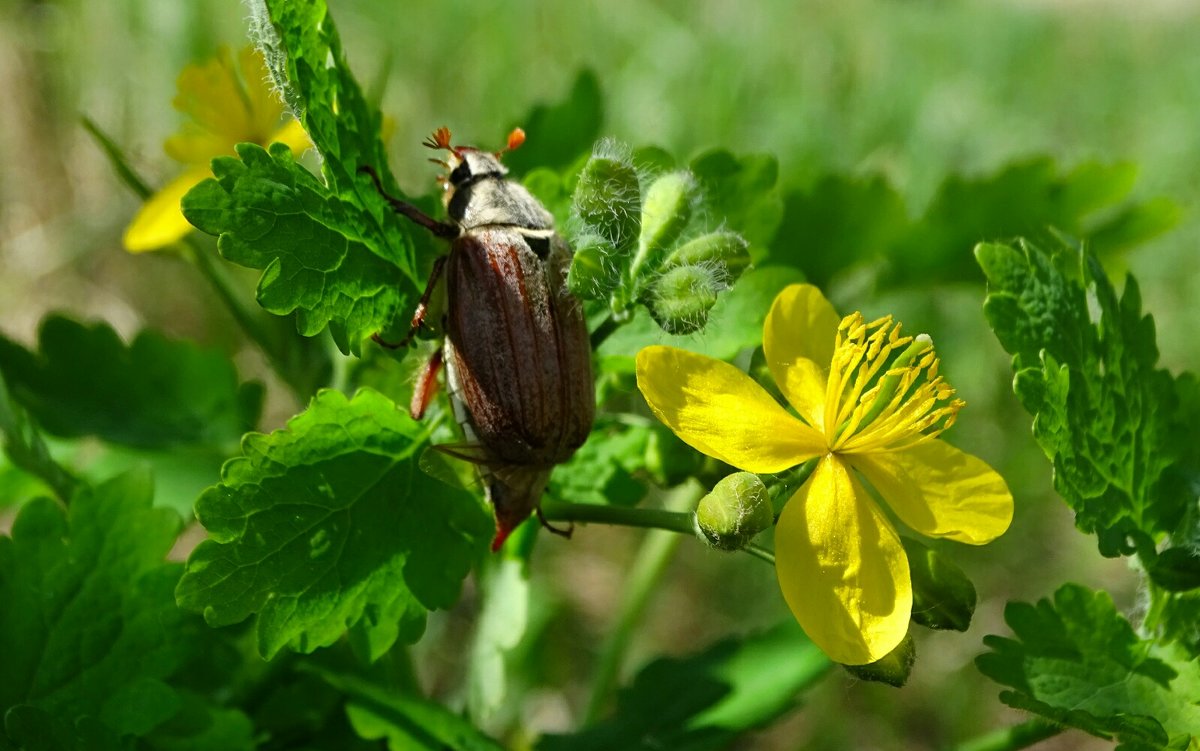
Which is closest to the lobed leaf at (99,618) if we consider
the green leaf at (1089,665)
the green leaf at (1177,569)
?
the green leaf at (1089,665)

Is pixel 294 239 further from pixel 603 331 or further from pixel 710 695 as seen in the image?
pixel 710 695

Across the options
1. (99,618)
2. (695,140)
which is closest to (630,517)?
(99,618)

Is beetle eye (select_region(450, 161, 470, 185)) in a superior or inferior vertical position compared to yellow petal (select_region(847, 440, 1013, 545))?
superior

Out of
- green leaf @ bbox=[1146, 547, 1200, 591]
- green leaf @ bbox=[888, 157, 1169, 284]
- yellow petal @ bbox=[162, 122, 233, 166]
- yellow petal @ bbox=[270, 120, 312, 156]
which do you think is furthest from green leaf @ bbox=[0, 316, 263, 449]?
green leaf @ bbox=[1146, 547, 1200, 591]

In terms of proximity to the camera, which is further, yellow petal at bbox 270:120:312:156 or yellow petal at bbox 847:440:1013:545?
yellow petal at bbox 270:120:312:156

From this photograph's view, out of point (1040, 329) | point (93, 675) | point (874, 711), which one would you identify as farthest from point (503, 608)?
point (874, 711)

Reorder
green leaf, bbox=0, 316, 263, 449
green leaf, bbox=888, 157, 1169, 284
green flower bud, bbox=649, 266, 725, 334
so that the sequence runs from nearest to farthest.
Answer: green flower bud, bbox=649, 266, 725, 334 < green leaf, bbox=0, 316, 263, 449 < green leaf, bbox=888, 157, 1169, 284

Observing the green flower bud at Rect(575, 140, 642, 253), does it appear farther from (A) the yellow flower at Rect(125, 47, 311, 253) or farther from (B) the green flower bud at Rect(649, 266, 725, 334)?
(A) the yellow flower at Rect(125, 47, 311, 253)
